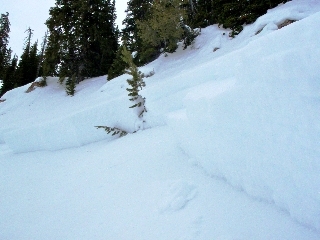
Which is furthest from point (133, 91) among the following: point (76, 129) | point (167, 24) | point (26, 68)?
point (26, 68)

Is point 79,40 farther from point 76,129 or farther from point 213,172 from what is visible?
point 213,172

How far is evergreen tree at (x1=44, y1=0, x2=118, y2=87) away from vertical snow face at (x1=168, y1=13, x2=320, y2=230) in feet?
68.4

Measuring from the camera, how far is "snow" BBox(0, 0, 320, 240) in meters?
2.24

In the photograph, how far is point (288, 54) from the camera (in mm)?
2164

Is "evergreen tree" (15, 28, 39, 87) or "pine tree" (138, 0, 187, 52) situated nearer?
"pine tree" (138, 0, 187, 52)

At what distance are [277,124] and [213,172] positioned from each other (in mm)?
1891

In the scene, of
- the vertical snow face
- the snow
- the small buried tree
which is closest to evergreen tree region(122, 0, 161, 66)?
the small buried tree

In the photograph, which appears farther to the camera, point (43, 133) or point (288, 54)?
point (43, 133)

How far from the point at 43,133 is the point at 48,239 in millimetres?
8883

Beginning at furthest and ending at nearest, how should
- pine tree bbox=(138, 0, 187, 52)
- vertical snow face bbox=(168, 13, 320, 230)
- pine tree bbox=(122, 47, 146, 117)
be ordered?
pine tree bbox=(138, 0, 187, 52), pine tree bbox=(122, 47, 146, 117), vertical snow face bbox=(168, 13, 320, 230)

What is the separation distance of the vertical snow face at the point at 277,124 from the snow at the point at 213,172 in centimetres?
1

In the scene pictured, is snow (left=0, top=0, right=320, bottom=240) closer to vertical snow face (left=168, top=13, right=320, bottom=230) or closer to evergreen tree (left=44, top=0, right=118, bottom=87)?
vertical snow face (left=168, top=13, right=320, bottom=230)

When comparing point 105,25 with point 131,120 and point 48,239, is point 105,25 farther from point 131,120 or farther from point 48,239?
point 48,239

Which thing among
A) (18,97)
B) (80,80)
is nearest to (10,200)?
(80,80)
